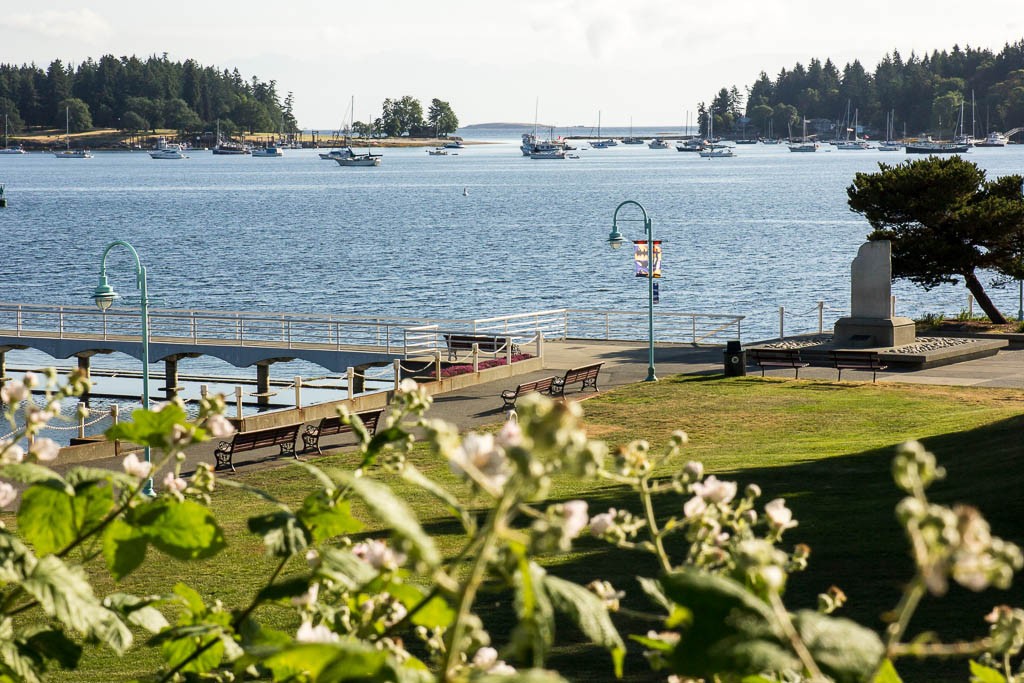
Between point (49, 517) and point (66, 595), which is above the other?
point (49, 517)

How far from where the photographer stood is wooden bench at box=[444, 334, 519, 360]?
114ft

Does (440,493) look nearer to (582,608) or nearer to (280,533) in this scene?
(582,608)

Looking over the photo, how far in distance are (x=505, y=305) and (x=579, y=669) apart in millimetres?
56043

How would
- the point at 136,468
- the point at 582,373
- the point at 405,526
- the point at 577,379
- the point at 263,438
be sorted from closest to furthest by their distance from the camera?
1. the point at 405,526
2. the point at 136,468
3. the point at 263,438
4. the point at 577,379
5. the point at 582,373

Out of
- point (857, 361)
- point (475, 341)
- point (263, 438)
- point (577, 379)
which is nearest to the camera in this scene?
point (263, 438)

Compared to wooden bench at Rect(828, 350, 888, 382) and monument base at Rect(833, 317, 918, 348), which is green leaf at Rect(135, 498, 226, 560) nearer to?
wooden bench at Rect(828, 350, 888, 382)

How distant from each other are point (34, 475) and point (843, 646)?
1923 millimetres

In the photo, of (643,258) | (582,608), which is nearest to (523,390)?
(643,258)

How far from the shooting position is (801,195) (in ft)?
533

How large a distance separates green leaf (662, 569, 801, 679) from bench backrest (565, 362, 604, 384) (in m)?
26.4

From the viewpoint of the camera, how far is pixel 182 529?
2.96 metres

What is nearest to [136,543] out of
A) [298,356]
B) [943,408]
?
[943,408]

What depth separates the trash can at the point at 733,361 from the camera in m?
30.2

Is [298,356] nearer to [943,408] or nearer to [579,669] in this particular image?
[943,408]
